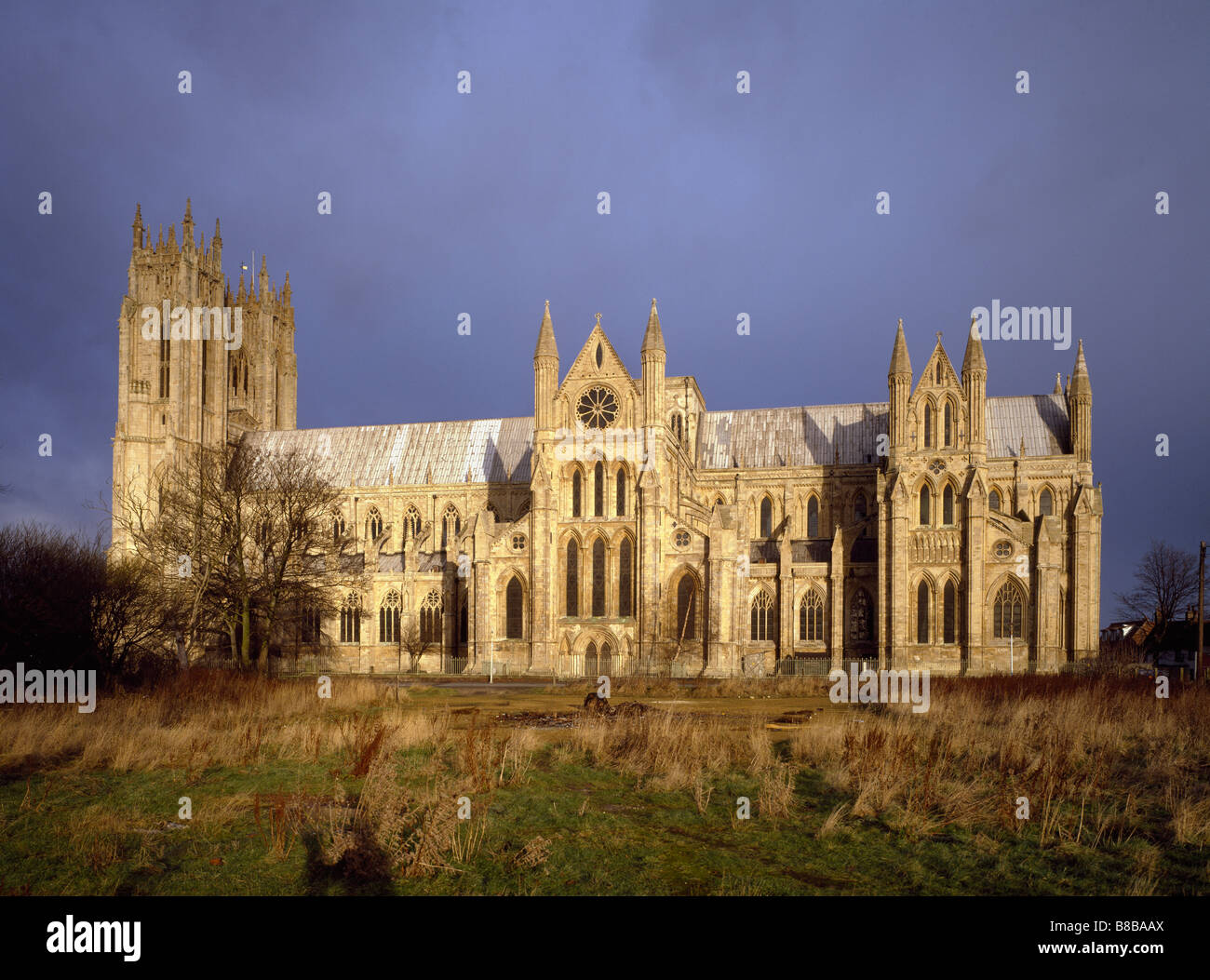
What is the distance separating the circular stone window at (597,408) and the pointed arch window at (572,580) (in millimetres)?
6582

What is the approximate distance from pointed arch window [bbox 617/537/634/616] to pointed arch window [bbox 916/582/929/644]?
1518cm

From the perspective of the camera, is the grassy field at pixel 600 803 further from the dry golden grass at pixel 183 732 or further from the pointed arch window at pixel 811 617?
the pointed arch window at pixel 811 617

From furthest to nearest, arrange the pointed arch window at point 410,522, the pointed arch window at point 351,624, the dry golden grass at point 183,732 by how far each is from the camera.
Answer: the pointed arch window at point 410,522 → the pointed arch window at point 351,624 → the dry golden grass at point 183,732

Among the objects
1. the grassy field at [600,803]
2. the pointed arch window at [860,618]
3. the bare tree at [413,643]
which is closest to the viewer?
the grassy field at [600,803]

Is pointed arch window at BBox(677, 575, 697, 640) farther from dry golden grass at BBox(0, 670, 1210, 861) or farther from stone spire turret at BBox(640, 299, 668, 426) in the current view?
dry golden grass at BBox(0, 670, 1210, 861)

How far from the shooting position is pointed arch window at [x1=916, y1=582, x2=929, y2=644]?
159 feet

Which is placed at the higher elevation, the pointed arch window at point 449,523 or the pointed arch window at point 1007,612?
the pointed arch window at point 449,523

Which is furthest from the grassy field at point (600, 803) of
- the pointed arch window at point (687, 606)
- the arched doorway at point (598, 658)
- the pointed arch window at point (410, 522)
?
the pointed arch window at point (410, 522)

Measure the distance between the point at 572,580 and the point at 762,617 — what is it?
11019 mm

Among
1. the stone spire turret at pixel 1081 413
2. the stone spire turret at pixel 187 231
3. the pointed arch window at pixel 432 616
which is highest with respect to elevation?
the stone spire turret at pixel 187 231

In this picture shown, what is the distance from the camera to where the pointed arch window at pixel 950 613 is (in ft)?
157

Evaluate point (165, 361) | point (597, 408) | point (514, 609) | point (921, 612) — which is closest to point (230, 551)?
point (514, 609)

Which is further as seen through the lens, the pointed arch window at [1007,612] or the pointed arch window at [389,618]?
the pointed arch window at [389,618]
